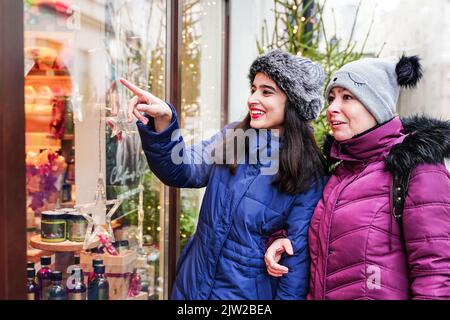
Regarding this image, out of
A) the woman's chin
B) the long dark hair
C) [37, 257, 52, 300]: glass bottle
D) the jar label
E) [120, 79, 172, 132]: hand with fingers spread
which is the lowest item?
[37, 257, 52, 300]: glass bottle

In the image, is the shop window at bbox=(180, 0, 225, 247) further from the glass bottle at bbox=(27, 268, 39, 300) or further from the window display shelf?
the glass bottle at bbox=(27, 268, 39, 300)

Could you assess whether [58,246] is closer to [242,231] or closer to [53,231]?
[53,231]

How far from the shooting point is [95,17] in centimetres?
186

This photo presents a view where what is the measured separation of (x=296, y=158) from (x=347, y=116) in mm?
242

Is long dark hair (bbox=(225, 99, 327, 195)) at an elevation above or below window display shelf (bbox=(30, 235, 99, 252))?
above

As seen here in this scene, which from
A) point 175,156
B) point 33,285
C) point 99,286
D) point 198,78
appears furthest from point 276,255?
point 198,78

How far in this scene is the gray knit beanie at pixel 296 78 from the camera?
161 cm

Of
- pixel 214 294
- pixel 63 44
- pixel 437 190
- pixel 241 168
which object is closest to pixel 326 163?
pixel 241 168

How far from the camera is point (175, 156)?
1581 mm

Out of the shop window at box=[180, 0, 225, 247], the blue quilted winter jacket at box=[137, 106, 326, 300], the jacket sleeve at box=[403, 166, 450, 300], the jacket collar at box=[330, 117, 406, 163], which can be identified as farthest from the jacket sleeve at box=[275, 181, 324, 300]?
the shop window at box=[180, 0, 225, 247]

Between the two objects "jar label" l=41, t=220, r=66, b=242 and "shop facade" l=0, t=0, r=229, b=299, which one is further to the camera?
"jar label" l=41, t=220, r=66, b=242

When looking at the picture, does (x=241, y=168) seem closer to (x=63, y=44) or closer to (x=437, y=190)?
(x=437, y=190)

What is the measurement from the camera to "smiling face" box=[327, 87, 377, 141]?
1.43m

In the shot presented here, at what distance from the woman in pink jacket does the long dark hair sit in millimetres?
82
